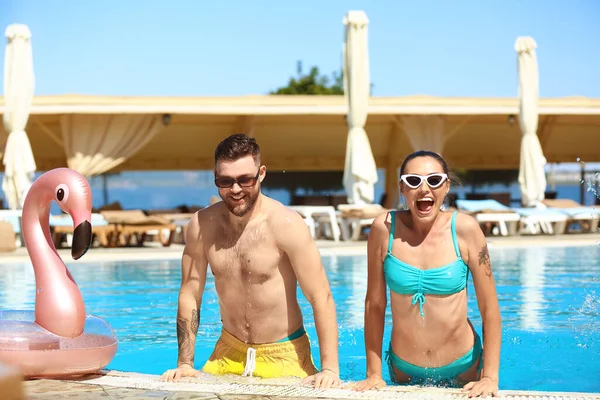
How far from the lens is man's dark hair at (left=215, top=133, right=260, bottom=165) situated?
312 cm

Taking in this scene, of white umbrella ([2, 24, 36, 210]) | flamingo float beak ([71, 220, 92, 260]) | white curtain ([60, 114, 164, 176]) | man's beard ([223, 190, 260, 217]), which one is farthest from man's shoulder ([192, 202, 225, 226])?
white curtain ([60, 114, 164, 176])

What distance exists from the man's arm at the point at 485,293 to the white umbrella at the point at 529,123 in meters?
12.1

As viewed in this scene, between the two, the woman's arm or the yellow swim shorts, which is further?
the yellow swim shorts

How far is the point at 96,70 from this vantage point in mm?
37062

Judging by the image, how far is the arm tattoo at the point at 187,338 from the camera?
10.7 feet

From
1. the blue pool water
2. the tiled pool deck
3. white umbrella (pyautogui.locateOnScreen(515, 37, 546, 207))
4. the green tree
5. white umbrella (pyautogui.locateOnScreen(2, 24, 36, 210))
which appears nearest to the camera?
the tiled pool deck

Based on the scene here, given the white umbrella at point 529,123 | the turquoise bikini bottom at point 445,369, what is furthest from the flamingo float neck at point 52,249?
the white umbrella at point 529,123

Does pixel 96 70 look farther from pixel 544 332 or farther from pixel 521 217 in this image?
pixel 544 332

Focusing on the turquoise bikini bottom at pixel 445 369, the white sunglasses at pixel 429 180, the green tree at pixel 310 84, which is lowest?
the turquoise bikini bottom at pixel 445 369

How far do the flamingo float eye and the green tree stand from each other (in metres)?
43.4

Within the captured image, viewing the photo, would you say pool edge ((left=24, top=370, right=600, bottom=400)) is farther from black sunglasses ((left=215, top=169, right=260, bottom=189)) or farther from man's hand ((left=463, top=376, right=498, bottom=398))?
black sunglasses ((left=215, top=169, right=260, bottom=189))

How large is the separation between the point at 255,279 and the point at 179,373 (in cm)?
46

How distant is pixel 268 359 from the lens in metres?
3.33

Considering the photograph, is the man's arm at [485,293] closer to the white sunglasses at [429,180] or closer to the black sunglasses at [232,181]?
the white sunglasses at [429,180]
